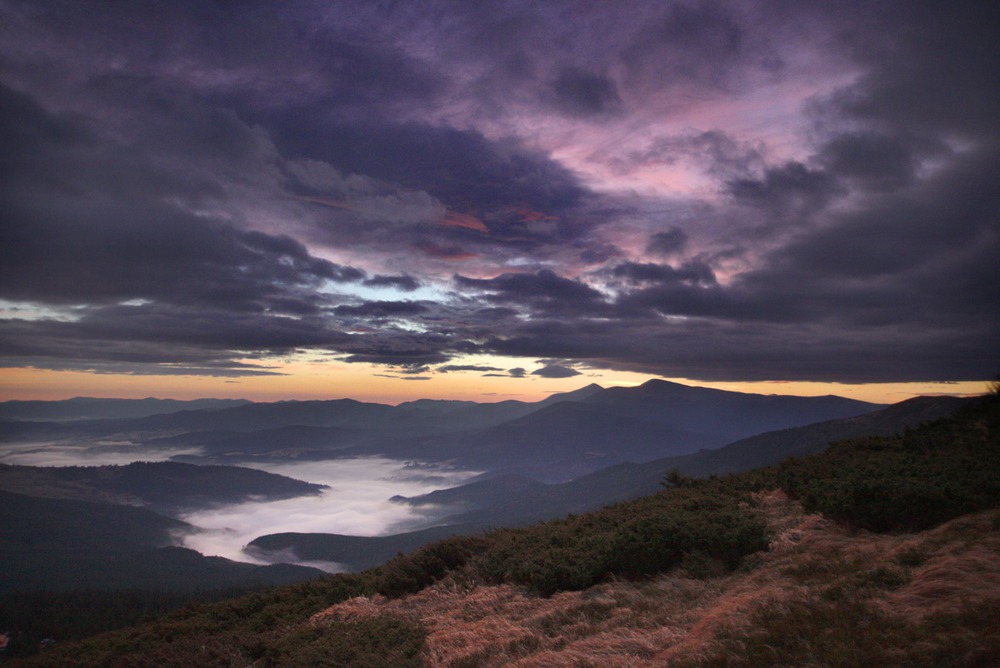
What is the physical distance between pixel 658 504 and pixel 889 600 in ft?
33.6

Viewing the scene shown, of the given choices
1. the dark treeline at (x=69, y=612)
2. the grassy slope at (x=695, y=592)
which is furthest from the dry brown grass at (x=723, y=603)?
the dark treeline at (x=69, y=612)

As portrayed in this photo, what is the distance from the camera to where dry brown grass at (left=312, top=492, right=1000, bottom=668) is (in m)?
7.33

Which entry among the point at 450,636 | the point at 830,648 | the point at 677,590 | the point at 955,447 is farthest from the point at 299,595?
the point at 955,447

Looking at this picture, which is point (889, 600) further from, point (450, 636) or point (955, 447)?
point (955, 447)

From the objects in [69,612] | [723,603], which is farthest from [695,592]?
[69,612]

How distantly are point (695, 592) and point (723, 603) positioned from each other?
1.50 meters

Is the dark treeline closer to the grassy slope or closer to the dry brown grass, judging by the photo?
the grassy slope

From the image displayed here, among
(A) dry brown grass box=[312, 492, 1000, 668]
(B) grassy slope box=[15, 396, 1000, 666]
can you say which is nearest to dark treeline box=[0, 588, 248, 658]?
(B) grassy slope box=[15, 396, 1000, 666]

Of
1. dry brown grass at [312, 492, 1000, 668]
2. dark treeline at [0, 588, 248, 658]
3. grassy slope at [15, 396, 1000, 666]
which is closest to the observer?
grassy slope at [15, 396, 1000, 666]

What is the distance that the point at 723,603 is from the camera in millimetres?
8891

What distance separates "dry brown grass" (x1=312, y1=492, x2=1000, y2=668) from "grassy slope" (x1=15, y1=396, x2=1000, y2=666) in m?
0.04

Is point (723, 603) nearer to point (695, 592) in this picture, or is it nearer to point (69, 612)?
point (695, 592)

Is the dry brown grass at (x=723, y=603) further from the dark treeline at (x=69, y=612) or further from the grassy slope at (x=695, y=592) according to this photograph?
the dark treeline at (x=69, y=612)

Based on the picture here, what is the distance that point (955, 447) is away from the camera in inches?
649
